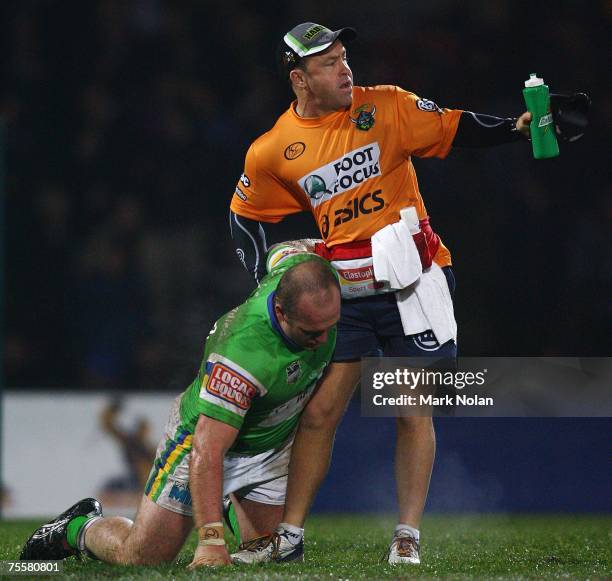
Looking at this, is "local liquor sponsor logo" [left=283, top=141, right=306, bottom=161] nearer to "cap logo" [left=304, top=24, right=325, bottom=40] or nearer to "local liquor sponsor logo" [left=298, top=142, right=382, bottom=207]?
"local liquor sponsor logo" [left=298, top=142, right=382, bottom=207]

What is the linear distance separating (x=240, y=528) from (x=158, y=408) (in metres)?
3.07

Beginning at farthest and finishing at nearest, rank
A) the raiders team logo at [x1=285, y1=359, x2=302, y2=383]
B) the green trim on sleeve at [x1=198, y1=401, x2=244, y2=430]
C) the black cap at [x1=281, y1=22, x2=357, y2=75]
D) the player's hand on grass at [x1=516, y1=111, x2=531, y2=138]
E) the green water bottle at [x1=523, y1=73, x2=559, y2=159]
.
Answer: the black cap at [x1=281, y1=22, x2=357, y2=75] < the player's hand on grass at [x1=516, y1=111, x2=531, y2=138] < the green water bottle at [x1=523, y1=73, x2=559, y2=159] < the raiders team logo at [x1=285, y1=359, x2=302, y2=383] < the green trim on sleeve at [x1=198, y1=401, x2=244, y2=430]

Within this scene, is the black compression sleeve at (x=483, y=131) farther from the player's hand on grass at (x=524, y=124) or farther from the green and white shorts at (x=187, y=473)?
the green and white shorts at (x=187, y=473)

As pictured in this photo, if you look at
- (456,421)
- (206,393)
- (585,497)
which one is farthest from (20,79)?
(206,393)

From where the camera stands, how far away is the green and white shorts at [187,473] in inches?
172

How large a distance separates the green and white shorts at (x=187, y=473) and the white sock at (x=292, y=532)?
242 mm

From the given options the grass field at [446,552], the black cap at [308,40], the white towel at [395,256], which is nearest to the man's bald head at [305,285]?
the white towel at [395,256]

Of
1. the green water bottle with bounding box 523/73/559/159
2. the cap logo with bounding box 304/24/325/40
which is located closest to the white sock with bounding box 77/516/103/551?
the cap logo with bounding box 304/24/325/40

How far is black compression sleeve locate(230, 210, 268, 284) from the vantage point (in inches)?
199

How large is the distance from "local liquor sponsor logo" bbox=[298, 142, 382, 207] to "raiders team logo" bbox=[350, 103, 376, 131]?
8 cm

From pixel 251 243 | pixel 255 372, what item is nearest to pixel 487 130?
Result: pixel 251 243

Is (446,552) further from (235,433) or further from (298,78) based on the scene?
(298,78)

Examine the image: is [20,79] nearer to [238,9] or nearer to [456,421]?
[238,9]

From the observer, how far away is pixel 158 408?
25.3 ft
